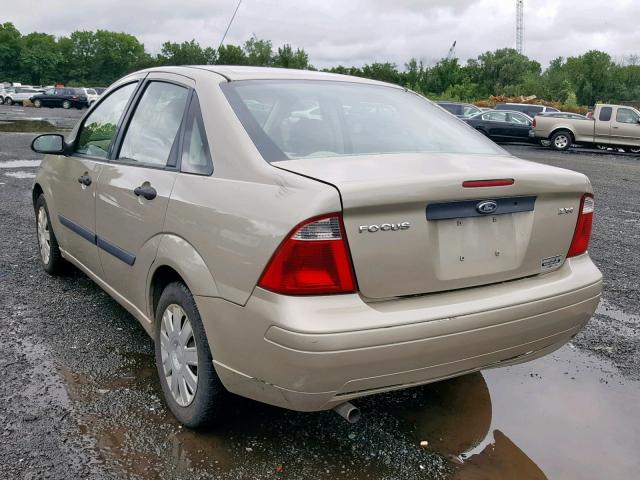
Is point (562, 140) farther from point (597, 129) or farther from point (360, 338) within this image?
point (360, 338)

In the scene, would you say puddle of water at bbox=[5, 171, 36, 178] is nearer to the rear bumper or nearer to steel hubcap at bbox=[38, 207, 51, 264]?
steel hubcap at bbox=[38, 207, 51, 264]

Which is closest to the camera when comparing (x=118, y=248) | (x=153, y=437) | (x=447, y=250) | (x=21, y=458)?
(x=447, y=250)

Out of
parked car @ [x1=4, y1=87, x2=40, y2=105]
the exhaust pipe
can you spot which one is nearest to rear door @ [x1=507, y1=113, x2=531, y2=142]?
the exhaust pipe

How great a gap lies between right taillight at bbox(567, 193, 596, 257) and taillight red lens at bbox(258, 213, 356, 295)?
124cm

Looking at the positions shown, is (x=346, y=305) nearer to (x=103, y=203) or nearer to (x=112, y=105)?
(x=103, y=203)

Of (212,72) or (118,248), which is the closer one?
(212,72)

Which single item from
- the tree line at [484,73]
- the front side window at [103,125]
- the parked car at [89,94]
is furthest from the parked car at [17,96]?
the front side window at [103,125]

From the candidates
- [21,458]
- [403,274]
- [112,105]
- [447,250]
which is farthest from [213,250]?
[112,105]

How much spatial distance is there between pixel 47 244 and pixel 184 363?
2742mm

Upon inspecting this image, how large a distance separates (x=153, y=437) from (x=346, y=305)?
1.23 metres

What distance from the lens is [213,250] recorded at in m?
2.54

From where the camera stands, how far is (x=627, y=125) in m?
21.7

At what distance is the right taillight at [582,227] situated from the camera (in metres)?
2.89

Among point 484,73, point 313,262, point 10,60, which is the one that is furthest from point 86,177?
point 10,60
